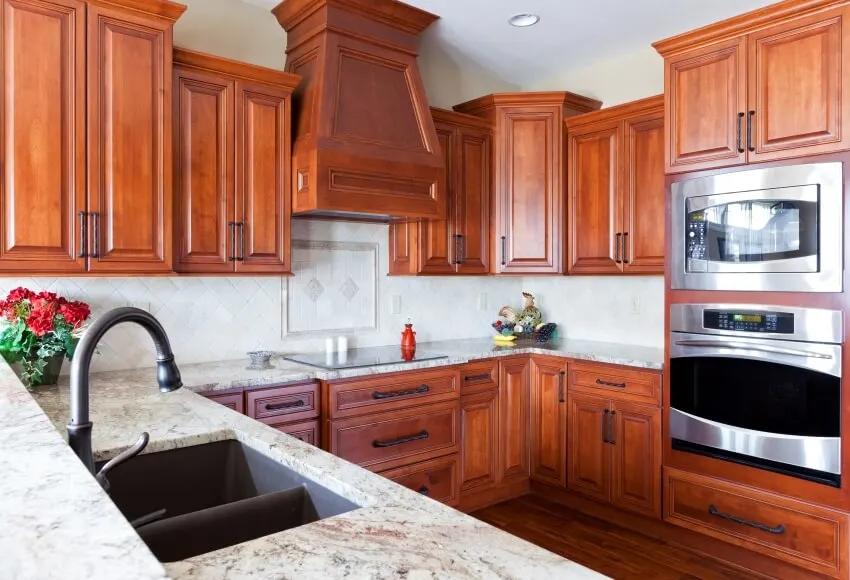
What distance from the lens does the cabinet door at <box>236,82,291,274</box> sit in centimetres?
283

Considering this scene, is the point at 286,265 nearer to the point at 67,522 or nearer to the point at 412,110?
the point at 412,110

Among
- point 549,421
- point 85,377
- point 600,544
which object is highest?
point 85,377

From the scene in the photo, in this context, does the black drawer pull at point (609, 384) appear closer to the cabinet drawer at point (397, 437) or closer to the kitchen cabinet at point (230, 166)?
the cabinet drawer at point (397, 437)

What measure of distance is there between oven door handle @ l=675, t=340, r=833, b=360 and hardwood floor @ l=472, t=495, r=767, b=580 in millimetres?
1057

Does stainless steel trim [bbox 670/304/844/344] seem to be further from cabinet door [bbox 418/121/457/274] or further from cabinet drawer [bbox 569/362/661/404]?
cabinet door [bbox 418/121/457/274]

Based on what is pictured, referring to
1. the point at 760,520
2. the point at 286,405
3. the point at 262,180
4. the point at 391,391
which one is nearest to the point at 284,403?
the point at 286,405

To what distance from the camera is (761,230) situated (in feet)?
8.81

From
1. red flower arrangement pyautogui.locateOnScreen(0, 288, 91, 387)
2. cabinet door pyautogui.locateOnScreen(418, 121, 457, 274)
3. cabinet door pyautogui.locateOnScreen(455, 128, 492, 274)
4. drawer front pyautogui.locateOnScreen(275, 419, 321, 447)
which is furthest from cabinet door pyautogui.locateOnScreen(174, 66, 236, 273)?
cabinet door pyautogui.locateOnScreen(455, 128, 492, 274)

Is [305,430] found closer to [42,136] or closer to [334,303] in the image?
[334,303]

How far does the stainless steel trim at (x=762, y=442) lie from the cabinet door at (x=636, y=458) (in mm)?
149

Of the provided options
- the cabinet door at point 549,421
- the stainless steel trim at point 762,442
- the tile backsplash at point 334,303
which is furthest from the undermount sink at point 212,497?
the cabinet door at point 549,421

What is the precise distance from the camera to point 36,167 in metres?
2.25

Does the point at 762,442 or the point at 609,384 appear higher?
the point at 609,384

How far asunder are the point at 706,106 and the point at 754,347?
3.87 ft
